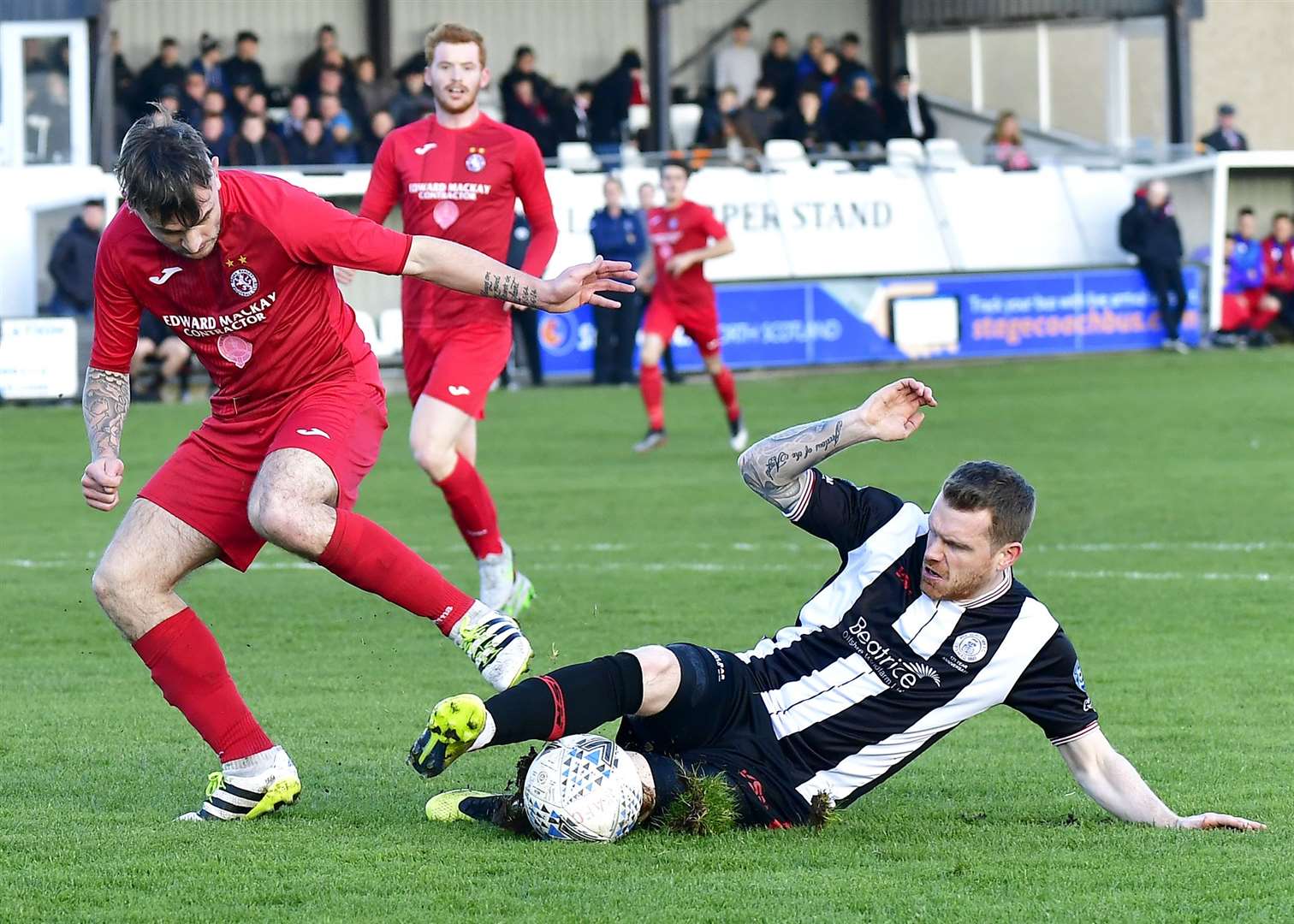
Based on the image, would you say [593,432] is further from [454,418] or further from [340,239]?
[340,239]

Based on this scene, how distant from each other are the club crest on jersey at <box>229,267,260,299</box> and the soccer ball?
146 centimetres

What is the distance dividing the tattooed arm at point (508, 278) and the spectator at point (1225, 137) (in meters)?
26.1

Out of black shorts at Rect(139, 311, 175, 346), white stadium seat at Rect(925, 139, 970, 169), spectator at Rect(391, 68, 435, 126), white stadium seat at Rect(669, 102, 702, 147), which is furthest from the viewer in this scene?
white stadium seat at Rect(669, 102, 702, 147)

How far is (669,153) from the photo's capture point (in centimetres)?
2594

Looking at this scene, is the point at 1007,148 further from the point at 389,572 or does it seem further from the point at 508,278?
the point at 389,572

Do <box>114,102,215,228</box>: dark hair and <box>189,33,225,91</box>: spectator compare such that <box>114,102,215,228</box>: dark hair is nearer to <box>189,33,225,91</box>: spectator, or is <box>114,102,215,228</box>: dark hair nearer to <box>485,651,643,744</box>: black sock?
<box>485,651,643,744</box>: black sock

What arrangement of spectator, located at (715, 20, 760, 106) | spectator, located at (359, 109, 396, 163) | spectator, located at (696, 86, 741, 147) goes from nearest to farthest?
spectator, located at (359, 109, 396, 163) < spectator, located at (696, 86, 741, 147) < spectator, located at (715, 20, 760, 106)

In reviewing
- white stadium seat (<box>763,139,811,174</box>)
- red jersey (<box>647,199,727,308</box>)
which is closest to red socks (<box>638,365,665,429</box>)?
red jersey (<box>647,199,727,308</box>)

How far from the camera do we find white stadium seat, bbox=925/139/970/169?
91.0 ft

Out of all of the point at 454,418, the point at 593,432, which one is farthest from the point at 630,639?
the point at 593,432

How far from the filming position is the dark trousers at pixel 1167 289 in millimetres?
25828

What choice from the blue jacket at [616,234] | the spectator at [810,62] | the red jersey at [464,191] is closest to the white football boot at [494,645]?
the red jersey at [464,191]

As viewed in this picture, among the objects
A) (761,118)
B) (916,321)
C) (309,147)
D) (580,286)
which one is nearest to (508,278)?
(580,286)

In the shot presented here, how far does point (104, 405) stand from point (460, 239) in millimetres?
3524
